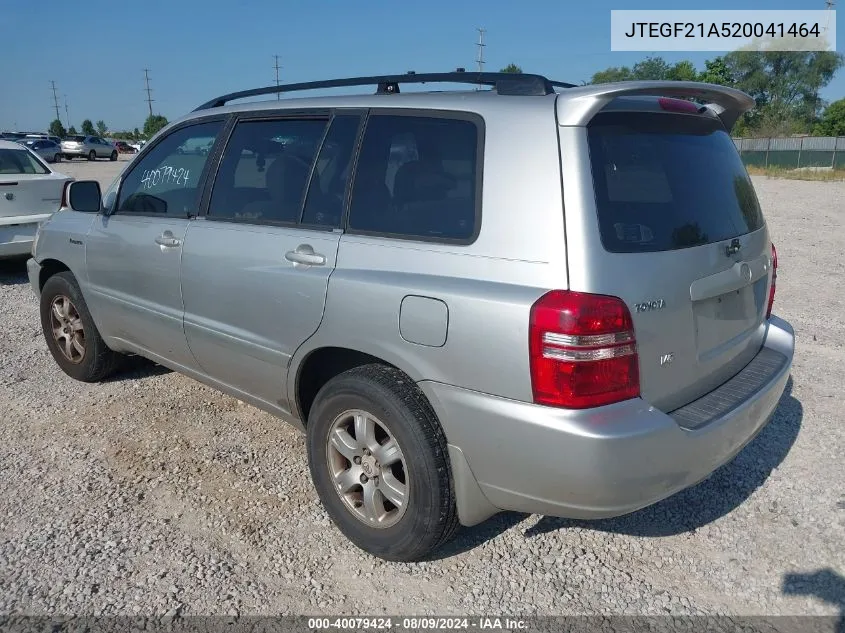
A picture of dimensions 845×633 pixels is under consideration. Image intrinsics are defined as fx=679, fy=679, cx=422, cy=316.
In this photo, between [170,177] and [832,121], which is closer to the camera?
[170,177]

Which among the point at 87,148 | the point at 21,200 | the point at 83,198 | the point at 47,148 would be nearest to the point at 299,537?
the point at 83,198

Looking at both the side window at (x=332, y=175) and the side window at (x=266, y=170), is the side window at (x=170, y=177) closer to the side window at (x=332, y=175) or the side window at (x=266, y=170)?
the side window at (x=266, y=170)

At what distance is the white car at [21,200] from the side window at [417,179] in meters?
6.03

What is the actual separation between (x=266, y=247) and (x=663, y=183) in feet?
5.76

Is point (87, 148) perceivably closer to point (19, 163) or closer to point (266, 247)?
point (19, 163)

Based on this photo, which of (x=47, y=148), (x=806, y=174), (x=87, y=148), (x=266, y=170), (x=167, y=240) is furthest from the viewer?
(x=87, y=148)

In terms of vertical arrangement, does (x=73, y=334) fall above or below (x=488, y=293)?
below

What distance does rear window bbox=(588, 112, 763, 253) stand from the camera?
92.8 inches

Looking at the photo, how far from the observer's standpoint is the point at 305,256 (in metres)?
2.97

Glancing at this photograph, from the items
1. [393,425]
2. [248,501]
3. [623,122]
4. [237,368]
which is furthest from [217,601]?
[623,122]

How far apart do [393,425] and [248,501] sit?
113cm

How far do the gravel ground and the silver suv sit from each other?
0.27 meters

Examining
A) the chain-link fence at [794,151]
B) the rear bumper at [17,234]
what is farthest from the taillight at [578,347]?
the chain-link fence at [794,151]

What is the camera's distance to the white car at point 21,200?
7.66 m
